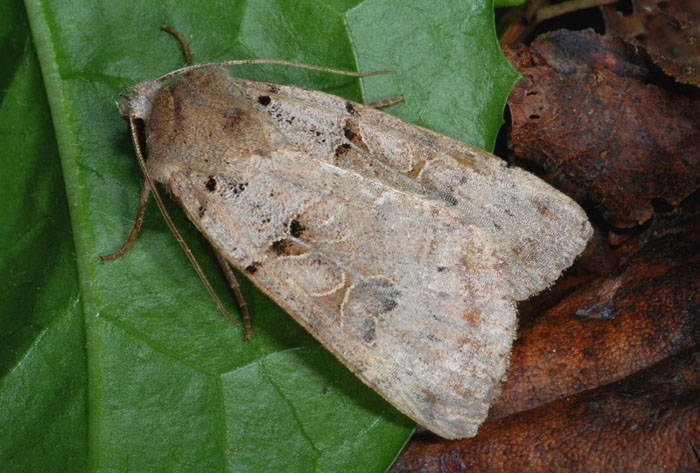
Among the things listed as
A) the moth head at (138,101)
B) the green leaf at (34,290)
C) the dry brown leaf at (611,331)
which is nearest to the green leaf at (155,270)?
the green leaf at (34,290)

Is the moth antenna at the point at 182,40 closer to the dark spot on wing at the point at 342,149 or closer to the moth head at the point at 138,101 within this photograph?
the moth head at the point at 138,101

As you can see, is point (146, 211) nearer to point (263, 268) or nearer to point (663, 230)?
point (263, 268)

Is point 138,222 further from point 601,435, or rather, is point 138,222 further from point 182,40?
point 601,435

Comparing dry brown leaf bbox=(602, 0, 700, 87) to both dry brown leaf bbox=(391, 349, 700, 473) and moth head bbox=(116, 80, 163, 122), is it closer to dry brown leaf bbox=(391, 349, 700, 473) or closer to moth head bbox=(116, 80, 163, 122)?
dry brown leaf bbox=(391, 349, 700, 473)

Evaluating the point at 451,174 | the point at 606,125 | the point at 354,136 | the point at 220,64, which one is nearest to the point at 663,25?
the point at 606,125

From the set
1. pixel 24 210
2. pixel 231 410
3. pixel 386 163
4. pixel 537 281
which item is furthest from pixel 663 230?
pixel 24 210

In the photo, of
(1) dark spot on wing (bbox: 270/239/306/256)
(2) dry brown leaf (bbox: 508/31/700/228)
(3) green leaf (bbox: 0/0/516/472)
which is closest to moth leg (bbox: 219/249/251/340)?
(3) green leaf (bbox: 0/0/516/472)
